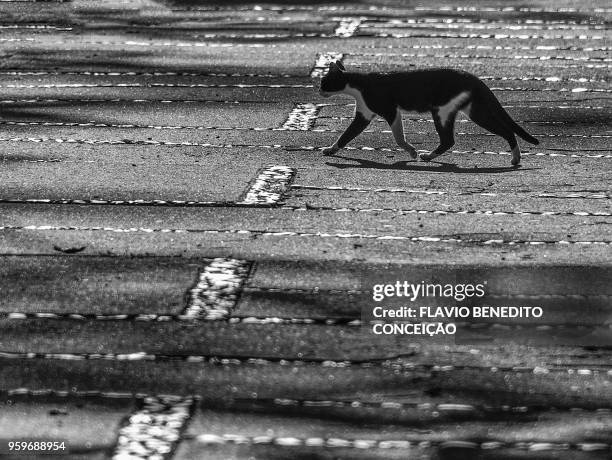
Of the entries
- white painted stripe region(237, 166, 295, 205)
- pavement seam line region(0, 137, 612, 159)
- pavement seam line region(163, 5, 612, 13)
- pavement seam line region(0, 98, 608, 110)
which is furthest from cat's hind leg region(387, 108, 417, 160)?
pavement seam line region(163, 5, 612, 13)

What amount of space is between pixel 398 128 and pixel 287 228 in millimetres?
2715

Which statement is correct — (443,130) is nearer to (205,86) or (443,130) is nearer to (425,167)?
(425,167)

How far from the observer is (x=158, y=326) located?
26.9ft

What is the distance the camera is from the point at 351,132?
13.0 m

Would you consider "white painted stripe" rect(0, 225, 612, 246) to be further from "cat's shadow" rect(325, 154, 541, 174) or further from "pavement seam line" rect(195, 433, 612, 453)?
"pavement seam line" rect(195, 433, 612, 453)

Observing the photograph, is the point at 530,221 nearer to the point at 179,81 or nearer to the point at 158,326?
the point at 158,326

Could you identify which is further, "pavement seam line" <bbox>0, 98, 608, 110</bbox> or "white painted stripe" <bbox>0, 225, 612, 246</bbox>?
"pavement seam line" <bbox>0, 98, 608, 110</bbox>

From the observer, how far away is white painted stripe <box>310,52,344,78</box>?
17697 mm

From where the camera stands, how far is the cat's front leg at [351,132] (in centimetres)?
1293

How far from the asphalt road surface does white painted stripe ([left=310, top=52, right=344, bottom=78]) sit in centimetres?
9

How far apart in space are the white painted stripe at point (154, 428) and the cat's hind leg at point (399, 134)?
6.21 m

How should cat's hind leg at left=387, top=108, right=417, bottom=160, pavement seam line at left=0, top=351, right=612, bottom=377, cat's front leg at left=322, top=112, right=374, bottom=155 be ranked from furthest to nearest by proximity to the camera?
cat's front leg at left=322, top=112, right=374, bottom=155 → cat's hind leg at left=387, top=108, right=417, bottom=160 → pavement seam line at left=0, top=351, right=612, bottom=377

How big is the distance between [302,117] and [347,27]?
648 cm

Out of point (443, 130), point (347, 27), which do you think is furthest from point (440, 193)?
point (347, 27)
